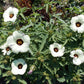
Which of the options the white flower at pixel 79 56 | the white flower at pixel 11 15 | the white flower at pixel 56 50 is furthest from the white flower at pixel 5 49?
the white flower at pixel 79 56

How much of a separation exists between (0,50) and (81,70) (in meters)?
1.10

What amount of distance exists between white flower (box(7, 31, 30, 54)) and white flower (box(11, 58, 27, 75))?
199 mm

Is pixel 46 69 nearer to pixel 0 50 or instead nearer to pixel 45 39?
pixel 45 39

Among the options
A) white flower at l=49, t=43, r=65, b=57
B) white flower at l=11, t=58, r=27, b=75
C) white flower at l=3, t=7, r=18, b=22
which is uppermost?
white flower at l=3, t=7, r=18, b=22

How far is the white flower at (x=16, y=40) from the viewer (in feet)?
5.15

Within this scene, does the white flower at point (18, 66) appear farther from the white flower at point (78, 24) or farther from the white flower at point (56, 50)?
the white flower at point (78, 24)

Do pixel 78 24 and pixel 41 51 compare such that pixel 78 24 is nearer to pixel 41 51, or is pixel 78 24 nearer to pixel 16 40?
pixel 41 51

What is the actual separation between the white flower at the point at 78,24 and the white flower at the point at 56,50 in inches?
10.4

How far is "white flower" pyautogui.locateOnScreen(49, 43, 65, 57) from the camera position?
5.63 feet

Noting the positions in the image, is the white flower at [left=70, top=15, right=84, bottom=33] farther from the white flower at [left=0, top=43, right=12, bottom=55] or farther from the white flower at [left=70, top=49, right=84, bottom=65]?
the white flower at [left=0, top=43, right=12, bottom=55]

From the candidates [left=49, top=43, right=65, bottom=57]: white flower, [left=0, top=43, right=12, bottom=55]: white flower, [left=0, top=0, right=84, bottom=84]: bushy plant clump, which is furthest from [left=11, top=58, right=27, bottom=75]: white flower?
[left=49, top=43, right=65, bottom=57]: white flower

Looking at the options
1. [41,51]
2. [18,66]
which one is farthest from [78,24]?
[18,66]

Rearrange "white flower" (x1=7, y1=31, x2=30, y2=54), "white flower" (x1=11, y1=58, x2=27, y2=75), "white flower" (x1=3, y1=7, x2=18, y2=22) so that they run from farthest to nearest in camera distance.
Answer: "white flower" (x1=3, y1=7, x2=18, y2=22) < "white flower" (x1=11, y1=58, x2=27, y2=75) < "white flower" (x1=7, y1=31, x2=30, y2=54)

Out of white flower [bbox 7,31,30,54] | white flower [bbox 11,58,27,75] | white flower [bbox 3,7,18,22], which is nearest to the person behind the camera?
white flower [bbox 7,31,30,54]
